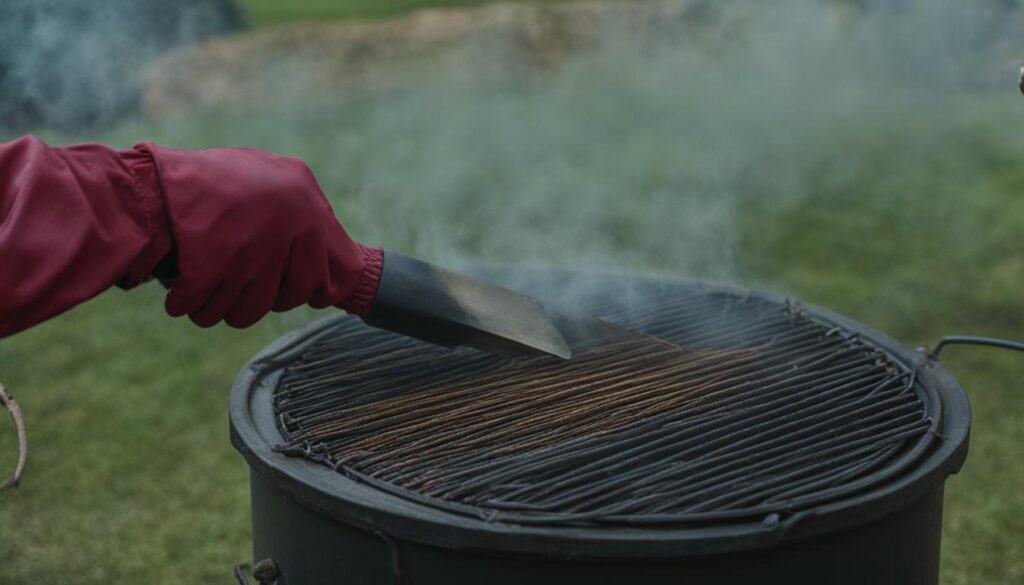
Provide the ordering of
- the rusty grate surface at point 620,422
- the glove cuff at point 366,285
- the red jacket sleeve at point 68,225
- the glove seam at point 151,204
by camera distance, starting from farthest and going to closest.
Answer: the glove cuff at point 366,285 < the rusty grate surface at point 620,422 < the glove seam at point 151,204 < the red jacket sleeve at point 68,225

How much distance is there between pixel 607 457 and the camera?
2.15 metres

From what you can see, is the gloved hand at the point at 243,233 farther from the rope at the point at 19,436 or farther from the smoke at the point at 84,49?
the smoke at the point at 84,49

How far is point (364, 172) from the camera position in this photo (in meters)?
6.93

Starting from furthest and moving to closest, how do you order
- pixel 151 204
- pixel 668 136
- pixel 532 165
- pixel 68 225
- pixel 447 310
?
pixel 668 136
pixel 532 165
pixel 447 310
pixel 151 204
pixel 68 225

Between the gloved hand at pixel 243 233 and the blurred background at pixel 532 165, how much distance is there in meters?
2.06

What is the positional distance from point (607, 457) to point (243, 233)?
34.9 inches

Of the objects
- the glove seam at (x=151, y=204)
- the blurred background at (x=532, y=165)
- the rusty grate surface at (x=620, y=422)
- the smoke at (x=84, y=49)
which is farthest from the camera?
the smoke at (x=84, y=49)

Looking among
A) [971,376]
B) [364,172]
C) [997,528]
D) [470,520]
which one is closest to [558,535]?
[470,520]

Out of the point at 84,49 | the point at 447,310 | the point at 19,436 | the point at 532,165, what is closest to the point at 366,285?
the point at 447,310

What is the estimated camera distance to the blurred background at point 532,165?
422cm

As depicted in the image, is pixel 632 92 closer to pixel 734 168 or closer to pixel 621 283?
pixel 734 168

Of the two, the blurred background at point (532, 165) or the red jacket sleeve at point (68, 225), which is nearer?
the red jacket sleeve at point (68, 225)

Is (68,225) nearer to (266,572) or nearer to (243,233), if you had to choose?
(243,233)

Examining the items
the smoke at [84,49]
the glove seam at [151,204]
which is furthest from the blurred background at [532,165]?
the glove seam at [151,204]
